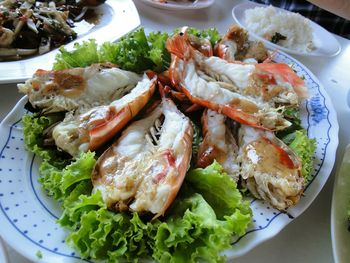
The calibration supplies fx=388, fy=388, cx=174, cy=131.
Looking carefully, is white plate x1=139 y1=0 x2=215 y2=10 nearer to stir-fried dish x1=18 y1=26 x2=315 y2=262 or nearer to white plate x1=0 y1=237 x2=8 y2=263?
stir-fried dish x1=18 y1=26 x2=315 y2=262

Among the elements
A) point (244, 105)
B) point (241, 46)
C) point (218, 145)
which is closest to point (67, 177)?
point (218, 145)

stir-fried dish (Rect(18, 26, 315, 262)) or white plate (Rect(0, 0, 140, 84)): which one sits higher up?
stir-fried dish (Rect(18, 26, 315, 262))

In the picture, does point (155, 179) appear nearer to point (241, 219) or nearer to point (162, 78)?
point (241, 219)

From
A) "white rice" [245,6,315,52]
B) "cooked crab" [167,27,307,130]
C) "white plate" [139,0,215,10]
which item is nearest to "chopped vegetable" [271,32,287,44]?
"white rice" [245,6,315,52]

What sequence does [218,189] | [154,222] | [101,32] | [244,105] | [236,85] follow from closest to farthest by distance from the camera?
[154,222] → [218,189] → [244,105] → [236,85] → [101,32]

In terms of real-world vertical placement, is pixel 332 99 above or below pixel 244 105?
below

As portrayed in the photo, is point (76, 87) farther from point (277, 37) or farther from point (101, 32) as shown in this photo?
point (277, 37)

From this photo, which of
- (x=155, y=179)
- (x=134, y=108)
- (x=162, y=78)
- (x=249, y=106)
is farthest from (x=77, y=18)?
(x=155, y=179)

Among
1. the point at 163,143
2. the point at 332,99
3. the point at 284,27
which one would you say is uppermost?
the point at 163,143
